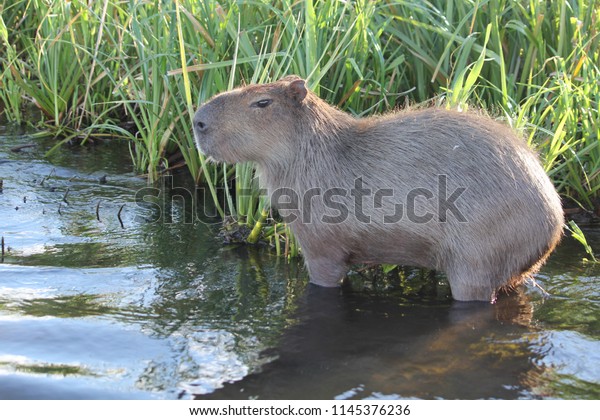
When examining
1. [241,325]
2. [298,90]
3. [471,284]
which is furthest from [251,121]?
[471,284]

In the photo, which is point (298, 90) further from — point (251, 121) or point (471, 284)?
point (471, 284)

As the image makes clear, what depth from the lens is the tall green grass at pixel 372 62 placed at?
4.73 metres

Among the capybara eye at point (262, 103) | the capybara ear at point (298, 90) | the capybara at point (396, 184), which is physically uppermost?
the capybara ear at point (298, 90)

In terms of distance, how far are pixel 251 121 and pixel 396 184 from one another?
80cm

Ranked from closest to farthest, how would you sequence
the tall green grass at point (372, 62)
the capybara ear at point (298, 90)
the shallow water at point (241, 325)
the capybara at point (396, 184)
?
1. the shallow water at point (241, 325)
2. the capybara at point (396, 184)
3. the capybara ear at point (298, 90)
4. the tall green grass at point (372, 62)

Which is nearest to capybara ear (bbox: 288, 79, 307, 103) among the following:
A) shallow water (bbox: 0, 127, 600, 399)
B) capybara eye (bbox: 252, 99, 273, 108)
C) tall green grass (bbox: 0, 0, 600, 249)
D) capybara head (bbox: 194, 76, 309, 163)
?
capybara head (bbox: 194, 76, 309, 163)

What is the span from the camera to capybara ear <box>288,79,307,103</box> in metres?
4.04

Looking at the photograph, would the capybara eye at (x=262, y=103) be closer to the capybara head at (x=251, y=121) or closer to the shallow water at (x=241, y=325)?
the capybara head at (x=251, y=121)

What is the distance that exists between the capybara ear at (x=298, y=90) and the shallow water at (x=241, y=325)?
3.14 feet

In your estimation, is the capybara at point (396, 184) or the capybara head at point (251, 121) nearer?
the capybara at point (396, 184)

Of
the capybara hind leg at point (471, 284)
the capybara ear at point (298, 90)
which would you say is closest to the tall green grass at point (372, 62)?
the capybara ear at point (298, 90)

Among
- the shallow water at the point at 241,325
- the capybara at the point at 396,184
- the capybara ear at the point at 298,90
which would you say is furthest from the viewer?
the capybara ear at the point at 298,90

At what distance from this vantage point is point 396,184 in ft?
12.9

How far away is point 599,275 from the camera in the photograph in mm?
4277
